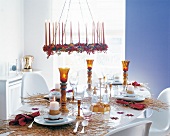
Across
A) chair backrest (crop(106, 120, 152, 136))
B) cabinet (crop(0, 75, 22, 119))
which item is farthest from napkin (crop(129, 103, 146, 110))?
cabinet (crop(0, 75, 22, 119))

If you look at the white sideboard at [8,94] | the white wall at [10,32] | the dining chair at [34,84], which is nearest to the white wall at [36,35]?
the white wall at [10,32]

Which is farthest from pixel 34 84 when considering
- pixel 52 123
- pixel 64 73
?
pixel 52 123

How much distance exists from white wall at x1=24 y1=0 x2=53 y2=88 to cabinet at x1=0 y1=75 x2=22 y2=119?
91 cm

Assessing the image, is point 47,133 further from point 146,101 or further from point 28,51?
point 28,51

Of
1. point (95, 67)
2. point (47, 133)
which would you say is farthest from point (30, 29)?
point (47, 133)

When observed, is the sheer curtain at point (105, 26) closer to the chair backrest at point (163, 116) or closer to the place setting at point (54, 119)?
the chair backrest at point (163, 116)

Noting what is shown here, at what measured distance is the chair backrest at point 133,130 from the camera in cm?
125

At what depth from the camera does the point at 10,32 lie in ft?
14.0

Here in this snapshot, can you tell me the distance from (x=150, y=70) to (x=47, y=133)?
301 cm

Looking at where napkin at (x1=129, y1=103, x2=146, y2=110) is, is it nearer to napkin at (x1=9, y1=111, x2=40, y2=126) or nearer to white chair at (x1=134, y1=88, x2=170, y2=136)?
white chair at (x1=134, y1=88, x2=170, y2=136)

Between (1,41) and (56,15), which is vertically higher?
(56,15)

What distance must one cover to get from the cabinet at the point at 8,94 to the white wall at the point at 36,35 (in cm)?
91

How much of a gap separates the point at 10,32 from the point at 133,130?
337 cm

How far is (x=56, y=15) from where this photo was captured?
4.61 metres
